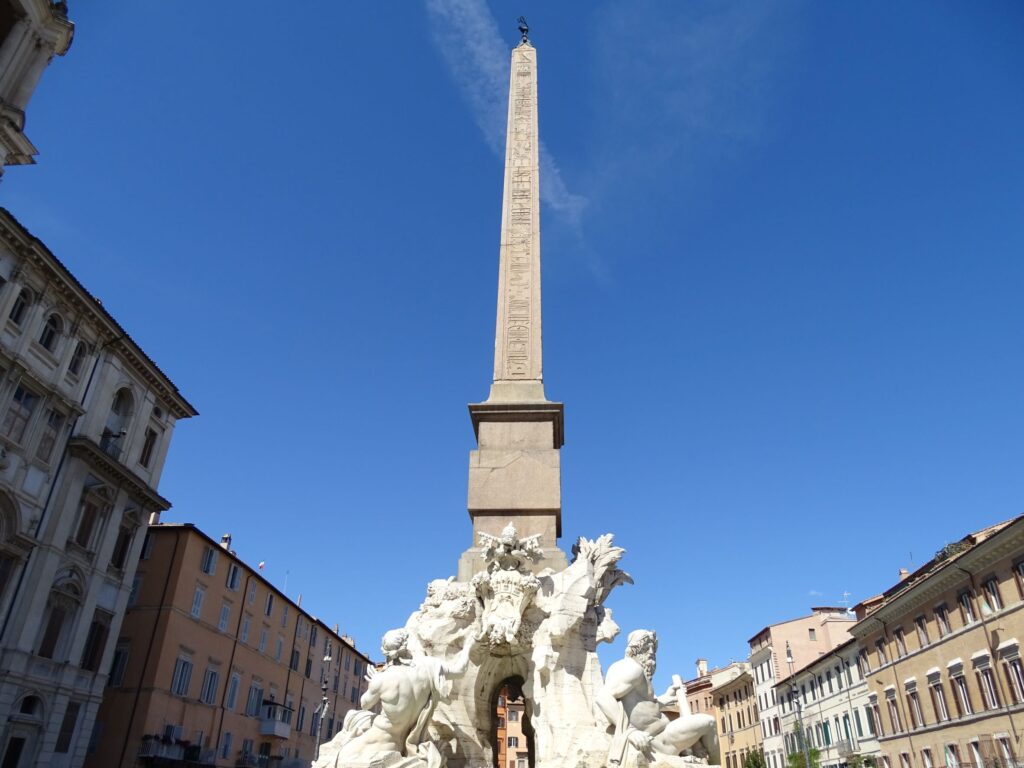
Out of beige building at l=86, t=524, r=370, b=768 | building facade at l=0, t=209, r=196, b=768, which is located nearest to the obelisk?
beige building at l=86, t=524, r=370, b=768

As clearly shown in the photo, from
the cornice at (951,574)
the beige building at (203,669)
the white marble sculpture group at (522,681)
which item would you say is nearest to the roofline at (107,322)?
the beige building at (203,669)

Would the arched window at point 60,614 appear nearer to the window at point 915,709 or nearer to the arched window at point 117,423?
the arched window at point 117,423

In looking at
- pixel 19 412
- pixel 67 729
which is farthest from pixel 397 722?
pixel 67 729

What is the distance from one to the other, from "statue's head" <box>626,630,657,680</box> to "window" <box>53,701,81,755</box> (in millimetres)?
17157

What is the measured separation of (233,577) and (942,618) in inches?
982

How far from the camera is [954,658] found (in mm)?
23812

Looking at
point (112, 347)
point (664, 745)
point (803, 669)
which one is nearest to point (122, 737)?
point (112, 347)

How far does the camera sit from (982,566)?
22.5m

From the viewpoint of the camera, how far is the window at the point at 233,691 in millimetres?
26941

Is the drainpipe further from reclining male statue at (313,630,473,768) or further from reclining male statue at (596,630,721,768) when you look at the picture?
reclining male statue at (596,630,721,768)

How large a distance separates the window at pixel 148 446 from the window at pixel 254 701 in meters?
10.6

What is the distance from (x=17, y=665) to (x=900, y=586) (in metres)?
28.8

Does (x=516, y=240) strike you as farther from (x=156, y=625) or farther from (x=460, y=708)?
(x=156, y=625)

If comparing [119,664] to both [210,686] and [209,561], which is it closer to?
[210,686]
